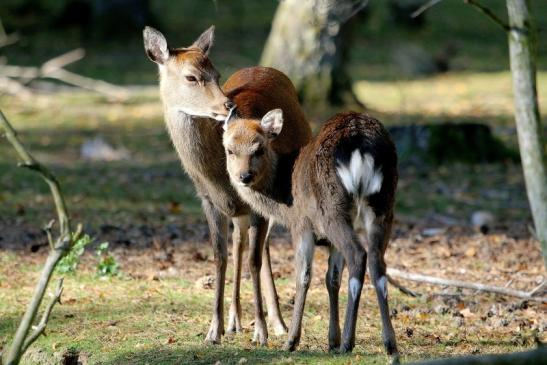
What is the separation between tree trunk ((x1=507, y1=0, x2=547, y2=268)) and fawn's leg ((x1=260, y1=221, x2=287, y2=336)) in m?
Answer: 1.89

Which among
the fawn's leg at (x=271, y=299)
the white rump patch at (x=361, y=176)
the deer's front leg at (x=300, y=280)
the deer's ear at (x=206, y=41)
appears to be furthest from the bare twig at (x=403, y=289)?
the deer's ear at (x=206, y=41)

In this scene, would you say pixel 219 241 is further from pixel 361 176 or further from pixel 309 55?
pixel 309 55

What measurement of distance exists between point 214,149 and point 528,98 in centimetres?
218

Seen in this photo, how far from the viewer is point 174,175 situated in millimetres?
11758

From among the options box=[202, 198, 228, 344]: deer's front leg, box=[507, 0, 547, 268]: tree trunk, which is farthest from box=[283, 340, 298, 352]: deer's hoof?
box=[507, 0, 547, 268]: tree trunk

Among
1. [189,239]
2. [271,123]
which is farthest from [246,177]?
[189,239]

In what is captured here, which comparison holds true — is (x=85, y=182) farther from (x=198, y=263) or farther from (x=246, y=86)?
(x=246, y=86)

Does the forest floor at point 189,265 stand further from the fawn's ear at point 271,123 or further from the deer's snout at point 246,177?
the fawn's ear at point 271,123

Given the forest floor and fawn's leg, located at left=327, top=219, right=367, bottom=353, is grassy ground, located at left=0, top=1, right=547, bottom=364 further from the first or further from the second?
fawn's leg, located at left=327, top=219, right=367, bottom=353

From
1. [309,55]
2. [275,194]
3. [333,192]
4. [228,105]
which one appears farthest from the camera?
[309,55]

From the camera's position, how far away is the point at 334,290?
5902mm

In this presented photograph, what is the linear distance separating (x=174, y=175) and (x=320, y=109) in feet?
10.3

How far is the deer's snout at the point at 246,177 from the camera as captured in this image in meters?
5.84

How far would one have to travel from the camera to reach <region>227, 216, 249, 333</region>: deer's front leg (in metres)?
6.61
